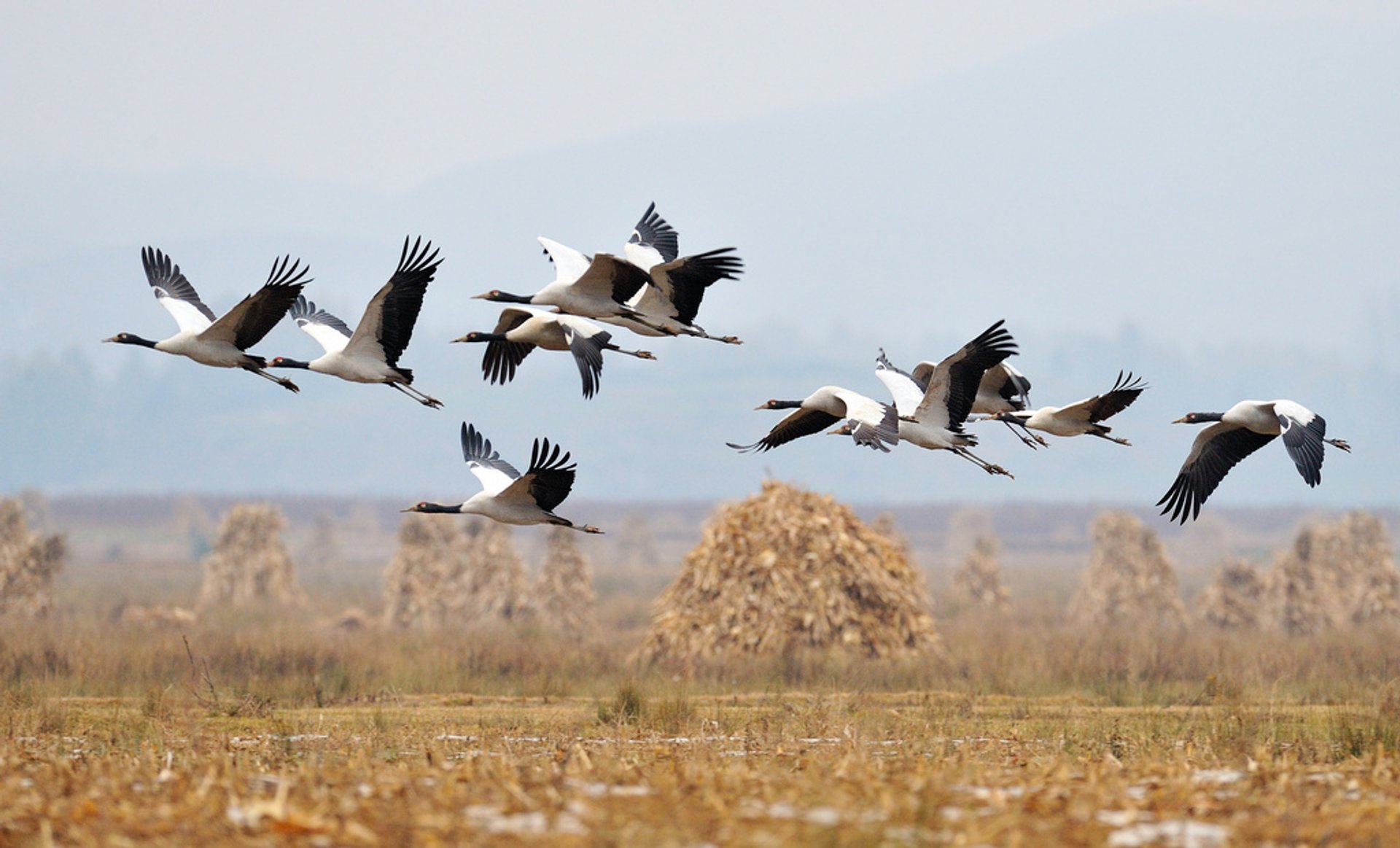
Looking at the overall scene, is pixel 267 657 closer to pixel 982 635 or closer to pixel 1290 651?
pixel 982 635

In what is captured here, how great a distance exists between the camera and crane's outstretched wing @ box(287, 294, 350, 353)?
1535 centimetres

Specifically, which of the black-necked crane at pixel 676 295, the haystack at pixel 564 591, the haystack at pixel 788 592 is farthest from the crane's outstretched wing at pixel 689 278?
the haystack at pixel 564 591

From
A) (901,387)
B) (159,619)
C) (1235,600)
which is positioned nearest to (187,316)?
(901,387)

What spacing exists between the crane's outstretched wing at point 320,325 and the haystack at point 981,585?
3000 cm

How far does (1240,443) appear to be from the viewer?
15.3 meters

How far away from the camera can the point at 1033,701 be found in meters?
20.4

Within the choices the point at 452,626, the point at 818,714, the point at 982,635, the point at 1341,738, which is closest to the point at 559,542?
the point at 452,626

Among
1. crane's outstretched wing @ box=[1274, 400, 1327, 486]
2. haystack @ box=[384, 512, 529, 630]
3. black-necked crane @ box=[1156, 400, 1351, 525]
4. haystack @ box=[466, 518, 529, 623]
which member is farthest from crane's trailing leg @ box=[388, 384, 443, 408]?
haystack @ box=[384, 512, 529, 630]

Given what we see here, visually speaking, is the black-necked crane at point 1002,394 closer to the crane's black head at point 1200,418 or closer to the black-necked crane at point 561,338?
the crane's black head at point 1200,418

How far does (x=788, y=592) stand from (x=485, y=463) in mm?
8630

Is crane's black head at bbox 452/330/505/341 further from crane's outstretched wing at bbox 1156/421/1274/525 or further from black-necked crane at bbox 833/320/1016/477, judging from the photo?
crane's outstretched wing at bbox 1156/421/1274/525

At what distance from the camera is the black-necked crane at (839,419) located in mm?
13539

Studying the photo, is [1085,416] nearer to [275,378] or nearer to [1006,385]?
[1006,385]

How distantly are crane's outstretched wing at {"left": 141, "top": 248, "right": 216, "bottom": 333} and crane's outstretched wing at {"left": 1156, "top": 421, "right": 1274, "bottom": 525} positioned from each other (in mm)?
8811
